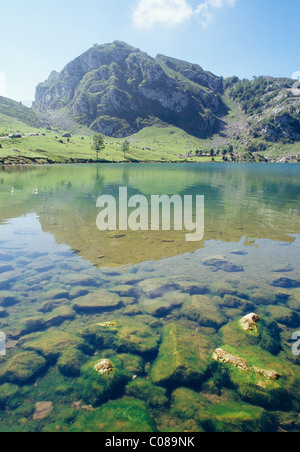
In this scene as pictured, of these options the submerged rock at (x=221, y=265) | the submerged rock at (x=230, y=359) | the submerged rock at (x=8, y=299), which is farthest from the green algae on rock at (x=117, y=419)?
the submerged rock at (x=221, y=265)

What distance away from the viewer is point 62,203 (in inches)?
1599

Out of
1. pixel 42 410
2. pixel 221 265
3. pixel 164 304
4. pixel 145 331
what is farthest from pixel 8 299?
pixel 221 265

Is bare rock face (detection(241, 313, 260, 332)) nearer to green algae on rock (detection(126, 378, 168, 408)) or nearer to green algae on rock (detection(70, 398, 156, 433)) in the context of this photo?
green algae on rock (detection(126, 378, 168, 408))

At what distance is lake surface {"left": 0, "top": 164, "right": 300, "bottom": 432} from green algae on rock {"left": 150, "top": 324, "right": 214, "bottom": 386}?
2.0 inches

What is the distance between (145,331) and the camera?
11672mm

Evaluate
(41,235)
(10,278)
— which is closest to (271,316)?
(10,278)

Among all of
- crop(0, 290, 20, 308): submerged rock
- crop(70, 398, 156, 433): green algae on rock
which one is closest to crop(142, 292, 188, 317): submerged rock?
crop(70, 398, 156, 433): green algae on rock

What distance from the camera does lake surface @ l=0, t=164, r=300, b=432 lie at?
786cm

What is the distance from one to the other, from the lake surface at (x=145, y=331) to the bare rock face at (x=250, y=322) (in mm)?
297

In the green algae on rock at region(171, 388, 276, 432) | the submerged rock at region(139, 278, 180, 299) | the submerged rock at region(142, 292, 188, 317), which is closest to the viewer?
the green algae on rock at region(171, 388, 276, 432)

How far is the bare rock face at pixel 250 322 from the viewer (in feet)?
37.2

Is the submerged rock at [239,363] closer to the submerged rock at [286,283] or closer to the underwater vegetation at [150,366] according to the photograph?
the underwater vegetation at [150,366]

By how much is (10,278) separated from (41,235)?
891 centimetres
